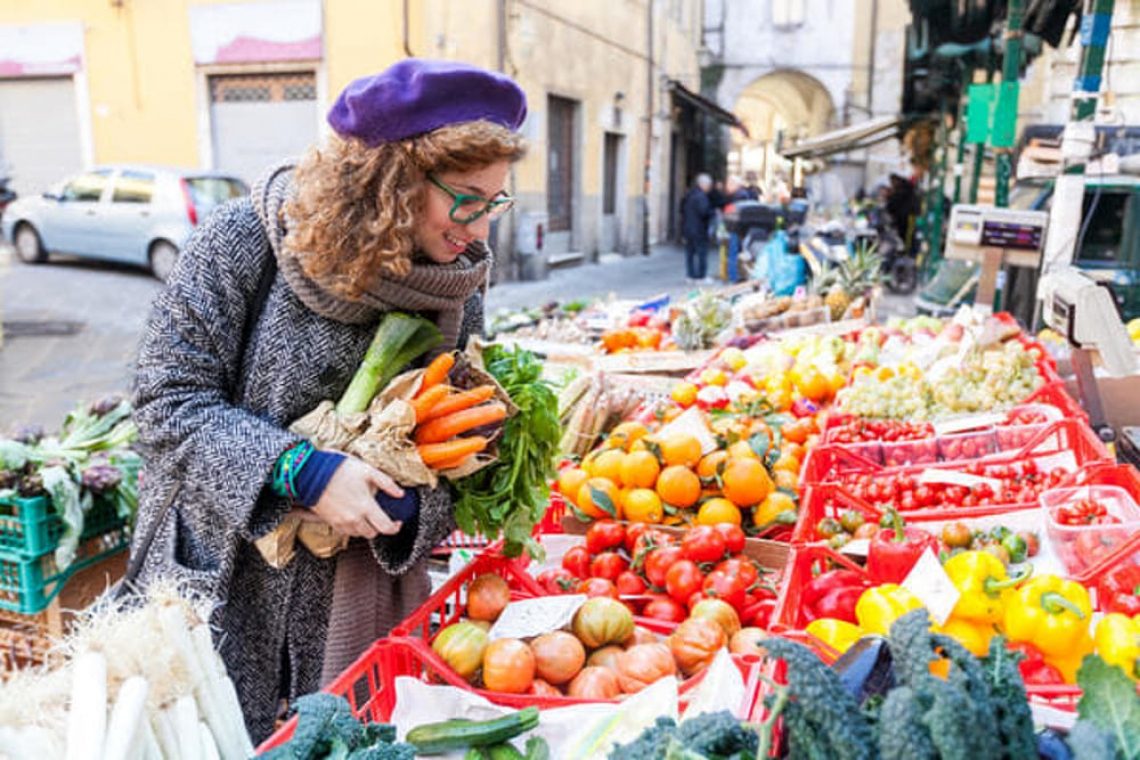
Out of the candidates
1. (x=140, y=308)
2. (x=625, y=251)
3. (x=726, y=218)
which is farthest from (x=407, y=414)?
(x=625, y=251)

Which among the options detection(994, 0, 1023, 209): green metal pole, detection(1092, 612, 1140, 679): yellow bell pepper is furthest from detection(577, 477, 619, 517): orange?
detection(994, 0, 1023, 209): green metal pole

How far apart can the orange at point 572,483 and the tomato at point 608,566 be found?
391 millimetres

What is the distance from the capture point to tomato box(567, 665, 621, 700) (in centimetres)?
171

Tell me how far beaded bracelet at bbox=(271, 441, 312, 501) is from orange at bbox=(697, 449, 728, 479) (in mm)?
1521

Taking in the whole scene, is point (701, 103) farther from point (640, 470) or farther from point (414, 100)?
point (414, 100)

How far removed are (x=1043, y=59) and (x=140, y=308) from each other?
1959 centimetres

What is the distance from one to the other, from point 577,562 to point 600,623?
754mm

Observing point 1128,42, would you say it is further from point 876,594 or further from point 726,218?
point 876,594

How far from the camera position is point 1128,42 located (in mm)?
10523

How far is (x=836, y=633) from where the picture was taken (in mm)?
1706

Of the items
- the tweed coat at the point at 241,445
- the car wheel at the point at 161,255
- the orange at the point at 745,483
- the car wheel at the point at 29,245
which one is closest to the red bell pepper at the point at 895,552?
the orange at the point at 745,483

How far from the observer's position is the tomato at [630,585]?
242cm

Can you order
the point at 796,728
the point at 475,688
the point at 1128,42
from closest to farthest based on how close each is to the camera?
the point at 796,728
the point at 475,688
the point at 1128,42

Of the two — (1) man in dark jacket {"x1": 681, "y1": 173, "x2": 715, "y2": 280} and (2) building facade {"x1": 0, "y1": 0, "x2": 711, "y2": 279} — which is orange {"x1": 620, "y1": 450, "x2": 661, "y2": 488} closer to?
(2) building facade {"x1": 0, "y1": 0, "x2": 711, "y2": 279}
